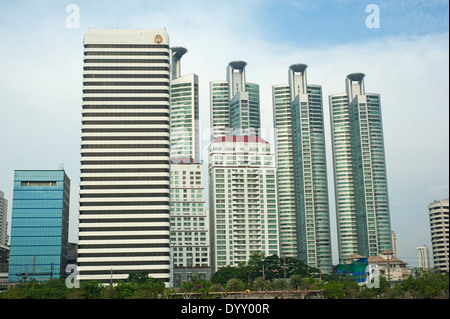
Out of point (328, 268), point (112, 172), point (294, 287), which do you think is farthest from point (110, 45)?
point (328, 268)

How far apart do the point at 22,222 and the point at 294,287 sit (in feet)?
287

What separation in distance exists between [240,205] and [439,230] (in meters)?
58.4

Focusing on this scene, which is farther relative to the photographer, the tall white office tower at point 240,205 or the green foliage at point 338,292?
the tall white office tower at point 240,205

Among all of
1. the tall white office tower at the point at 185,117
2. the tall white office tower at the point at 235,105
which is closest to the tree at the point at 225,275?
the tall white office tower at the point at 185,117

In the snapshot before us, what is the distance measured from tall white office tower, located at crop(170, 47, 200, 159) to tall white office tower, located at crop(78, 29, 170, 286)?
61259 mm

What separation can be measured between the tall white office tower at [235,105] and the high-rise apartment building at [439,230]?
68.3 metres

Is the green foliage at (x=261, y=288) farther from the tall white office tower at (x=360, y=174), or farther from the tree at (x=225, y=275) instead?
the tall white office tower at (x=360, y=174)

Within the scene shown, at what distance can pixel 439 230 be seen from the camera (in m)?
150

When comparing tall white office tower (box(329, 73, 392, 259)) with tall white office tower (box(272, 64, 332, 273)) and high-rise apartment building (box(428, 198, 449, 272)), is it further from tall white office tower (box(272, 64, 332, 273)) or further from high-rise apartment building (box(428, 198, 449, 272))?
high-rise apartment building (box(428, 198, 449, 272))

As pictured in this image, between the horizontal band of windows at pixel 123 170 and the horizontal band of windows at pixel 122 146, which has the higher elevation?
the horizontal band of windows at pixel 122 146

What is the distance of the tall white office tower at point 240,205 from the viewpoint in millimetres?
159625

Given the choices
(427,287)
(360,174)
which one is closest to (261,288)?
(427,287)

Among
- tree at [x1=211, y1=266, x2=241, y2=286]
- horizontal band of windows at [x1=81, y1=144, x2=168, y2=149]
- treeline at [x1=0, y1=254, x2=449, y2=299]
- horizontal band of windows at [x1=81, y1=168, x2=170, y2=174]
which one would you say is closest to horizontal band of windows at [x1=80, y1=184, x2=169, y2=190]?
horizontal band of windows at [x1=81, y1=168, x2=170, y2=174]

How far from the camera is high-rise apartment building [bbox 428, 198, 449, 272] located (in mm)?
140337
